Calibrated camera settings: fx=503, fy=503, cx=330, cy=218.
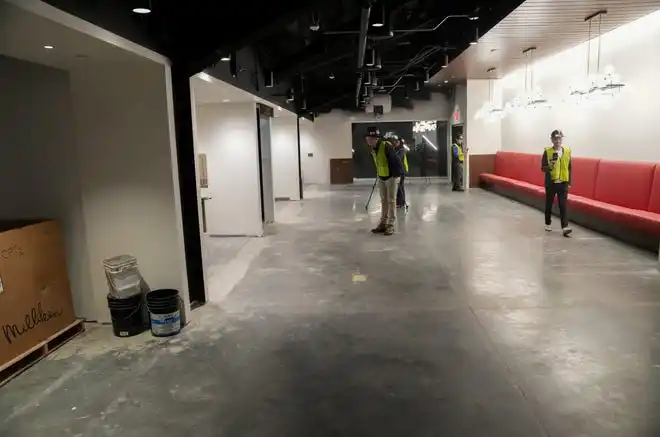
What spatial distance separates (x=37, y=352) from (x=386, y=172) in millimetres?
5281

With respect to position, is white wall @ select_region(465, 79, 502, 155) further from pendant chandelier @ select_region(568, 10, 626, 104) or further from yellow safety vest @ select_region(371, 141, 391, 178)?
yellow safety vest @ select_region(371, 141, 391, 178)

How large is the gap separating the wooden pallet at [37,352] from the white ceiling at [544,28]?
18.9 feet

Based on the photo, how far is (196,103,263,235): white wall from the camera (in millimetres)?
7609

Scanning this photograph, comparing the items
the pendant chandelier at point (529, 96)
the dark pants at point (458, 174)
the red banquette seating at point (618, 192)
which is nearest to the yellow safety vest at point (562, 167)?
the red banquette seating at point (618, 192)

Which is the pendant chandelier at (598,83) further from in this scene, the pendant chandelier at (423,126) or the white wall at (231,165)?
the pendant chandelier at (423,126)

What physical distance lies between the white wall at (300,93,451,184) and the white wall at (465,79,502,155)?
119 inches

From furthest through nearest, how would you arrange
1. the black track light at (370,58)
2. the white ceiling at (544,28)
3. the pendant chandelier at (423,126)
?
the pendant chandelier at (423,126), the black track light at (370,58), the white ceiling at (544,28)

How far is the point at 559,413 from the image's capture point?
8.64ft

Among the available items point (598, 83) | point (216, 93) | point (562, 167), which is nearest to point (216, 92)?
point (216, 93)

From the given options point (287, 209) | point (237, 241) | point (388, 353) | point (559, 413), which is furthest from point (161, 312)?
point (287, 209)

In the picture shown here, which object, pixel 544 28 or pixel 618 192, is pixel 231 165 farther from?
pixel 618 192

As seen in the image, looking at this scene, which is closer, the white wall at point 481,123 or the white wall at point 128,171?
the white wall at point 128,171

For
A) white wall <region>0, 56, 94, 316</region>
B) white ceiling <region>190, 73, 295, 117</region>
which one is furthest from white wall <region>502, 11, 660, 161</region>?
white wall <region>0, 56, 94, 316</region>

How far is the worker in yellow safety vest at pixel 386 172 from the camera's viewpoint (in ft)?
24.9
